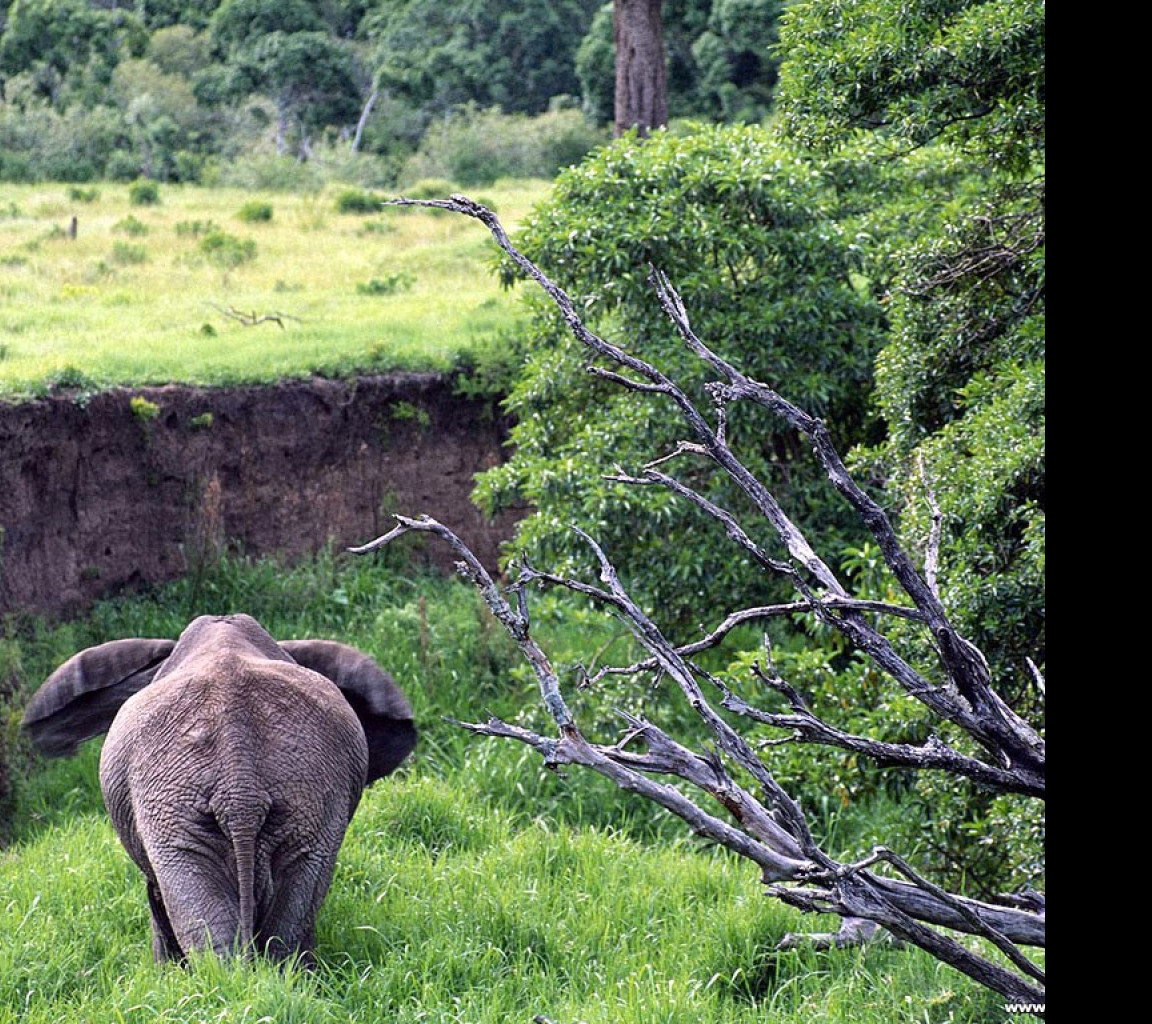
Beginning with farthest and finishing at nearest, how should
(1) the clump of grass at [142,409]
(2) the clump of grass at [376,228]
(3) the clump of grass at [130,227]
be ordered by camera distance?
(2) the clump of grass at [376,228] < (3) the clump of grass at [130,227] < (1) the clump of grass at [142,409]

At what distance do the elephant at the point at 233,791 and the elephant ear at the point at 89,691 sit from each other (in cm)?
37

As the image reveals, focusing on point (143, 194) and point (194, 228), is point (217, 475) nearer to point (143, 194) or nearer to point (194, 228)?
point (194, 228)

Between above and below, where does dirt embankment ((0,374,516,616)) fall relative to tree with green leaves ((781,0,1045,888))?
below

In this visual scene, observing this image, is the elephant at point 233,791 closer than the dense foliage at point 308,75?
Yes

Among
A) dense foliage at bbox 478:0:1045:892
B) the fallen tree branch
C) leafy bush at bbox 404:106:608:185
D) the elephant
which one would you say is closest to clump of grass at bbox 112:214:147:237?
the fallen tree branch

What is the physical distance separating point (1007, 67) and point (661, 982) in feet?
13.2

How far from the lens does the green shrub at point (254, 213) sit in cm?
2039

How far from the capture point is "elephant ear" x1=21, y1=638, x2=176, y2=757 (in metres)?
6.06

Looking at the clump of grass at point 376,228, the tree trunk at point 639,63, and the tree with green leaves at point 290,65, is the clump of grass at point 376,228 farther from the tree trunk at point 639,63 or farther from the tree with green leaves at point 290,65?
the tree with green leaves at point 290,65

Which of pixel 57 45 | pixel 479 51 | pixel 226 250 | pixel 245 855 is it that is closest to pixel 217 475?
pixel 245 855

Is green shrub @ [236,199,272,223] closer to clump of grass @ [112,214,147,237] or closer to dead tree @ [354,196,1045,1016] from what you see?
clump of grass @ [112,214,147,237]

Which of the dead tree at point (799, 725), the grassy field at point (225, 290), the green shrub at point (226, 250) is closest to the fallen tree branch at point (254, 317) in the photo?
the grassy field at point (225, 290)

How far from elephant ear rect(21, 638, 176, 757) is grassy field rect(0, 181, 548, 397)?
4.27m

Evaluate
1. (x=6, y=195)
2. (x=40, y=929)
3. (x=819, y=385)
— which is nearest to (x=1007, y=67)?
(x=819, y=385)
